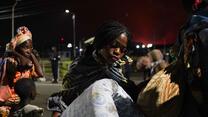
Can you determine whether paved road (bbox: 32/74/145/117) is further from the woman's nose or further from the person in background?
the woman's nose

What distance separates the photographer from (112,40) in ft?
11.4

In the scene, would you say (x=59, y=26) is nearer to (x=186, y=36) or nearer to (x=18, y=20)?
(x=18, y=20)

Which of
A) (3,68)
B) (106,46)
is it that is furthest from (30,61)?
(106,46)

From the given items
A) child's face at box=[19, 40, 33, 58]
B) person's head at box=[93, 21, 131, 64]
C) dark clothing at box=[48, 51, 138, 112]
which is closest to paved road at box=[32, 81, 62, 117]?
child's face at box=[19, 40, 33, 58]

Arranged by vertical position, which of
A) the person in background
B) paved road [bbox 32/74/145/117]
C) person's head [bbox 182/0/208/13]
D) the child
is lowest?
paved road [bbox 32/74/145/117]

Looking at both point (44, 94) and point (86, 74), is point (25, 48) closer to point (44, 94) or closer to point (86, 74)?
point (86, 74)

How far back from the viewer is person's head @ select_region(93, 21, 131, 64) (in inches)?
136

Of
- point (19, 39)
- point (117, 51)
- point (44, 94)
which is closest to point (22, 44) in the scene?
point (19, 39)

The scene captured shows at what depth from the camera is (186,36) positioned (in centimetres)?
211

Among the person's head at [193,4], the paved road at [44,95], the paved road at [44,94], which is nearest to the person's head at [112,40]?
the person's head at [193,4]

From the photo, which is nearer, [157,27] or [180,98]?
[180,98]

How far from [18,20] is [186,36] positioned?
205 feet

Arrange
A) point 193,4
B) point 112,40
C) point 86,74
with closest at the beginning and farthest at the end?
1. point 193,4
2. point 112,40
3. point 86,74

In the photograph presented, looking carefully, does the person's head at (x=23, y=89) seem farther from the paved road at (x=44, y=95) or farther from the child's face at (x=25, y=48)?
the paved road at (x=44, y=95)
